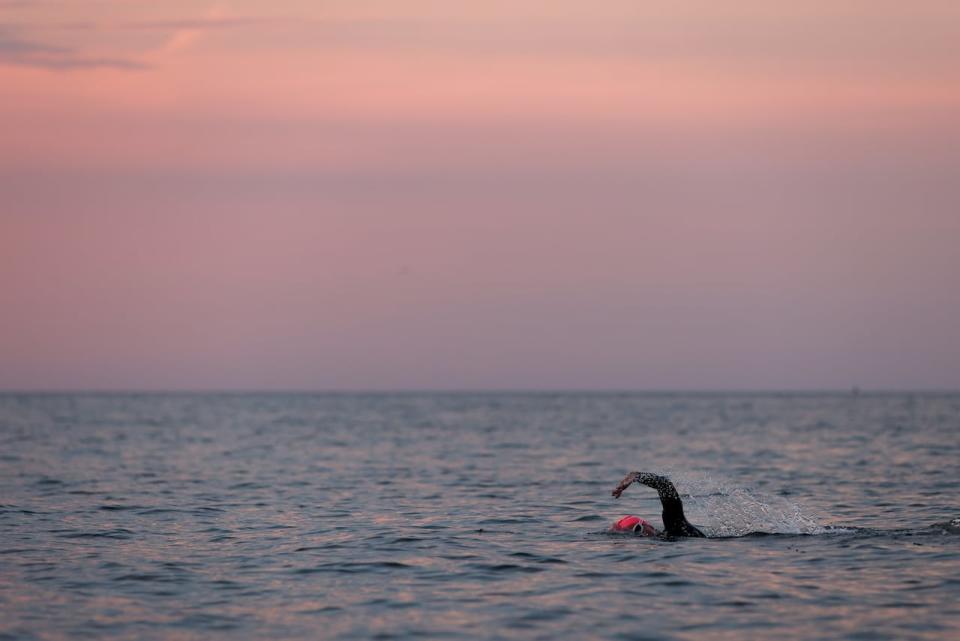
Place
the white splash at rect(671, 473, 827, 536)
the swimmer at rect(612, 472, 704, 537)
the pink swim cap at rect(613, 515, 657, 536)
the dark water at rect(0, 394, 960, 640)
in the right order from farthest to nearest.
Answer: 1. the white splash at rect(671, 473, 827, 536)
2. the pink swim cap at rect(613, 515, 657, 536)
3. the swimmer at rect(612, 472, 704, 537)
4. the dark water at rect(0, 394, 960, 640)

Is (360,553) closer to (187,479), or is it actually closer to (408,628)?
(408,628)

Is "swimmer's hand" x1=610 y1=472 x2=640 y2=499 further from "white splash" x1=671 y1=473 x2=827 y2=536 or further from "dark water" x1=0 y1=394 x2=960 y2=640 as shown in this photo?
"white splash" x1=671 y1=473 x2=827 y2=536

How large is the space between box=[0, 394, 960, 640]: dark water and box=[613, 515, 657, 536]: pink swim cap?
38cm

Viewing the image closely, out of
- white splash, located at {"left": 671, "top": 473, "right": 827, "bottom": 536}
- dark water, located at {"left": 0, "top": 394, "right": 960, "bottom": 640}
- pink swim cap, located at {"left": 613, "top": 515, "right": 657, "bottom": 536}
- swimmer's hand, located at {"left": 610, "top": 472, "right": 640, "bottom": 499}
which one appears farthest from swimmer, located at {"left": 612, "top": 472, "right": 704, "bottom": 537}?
white splash, located at {"left": 671, "top": 473, "right": 827, "bottom": 536}

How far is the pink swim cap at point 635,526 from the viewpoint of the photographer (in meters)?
21.2

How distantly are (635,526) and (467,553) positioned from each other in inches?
150

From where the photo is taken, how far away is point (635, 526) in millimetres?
21250

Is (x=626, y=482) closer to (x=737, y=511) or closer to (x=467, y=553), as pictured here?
(x=467, y=553)

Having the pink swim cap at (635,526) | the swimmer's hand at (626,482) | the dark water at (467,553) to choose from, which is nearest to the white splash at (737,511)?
the dark water at (467,553)

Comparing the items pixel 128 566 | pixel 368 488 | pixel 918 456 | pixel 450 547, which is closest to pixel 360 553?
pixel 450 547

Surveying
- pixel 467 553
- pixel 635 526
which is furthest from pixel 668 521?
pixel 467 553

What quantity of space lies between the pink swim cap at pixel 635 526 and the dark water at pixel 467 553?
38 cm

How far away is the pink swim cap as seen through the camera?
2116cm

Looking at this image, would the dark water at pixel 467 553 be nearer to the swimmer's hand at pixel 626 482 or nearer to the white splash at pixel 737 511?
the white splash at pixel 737 511
